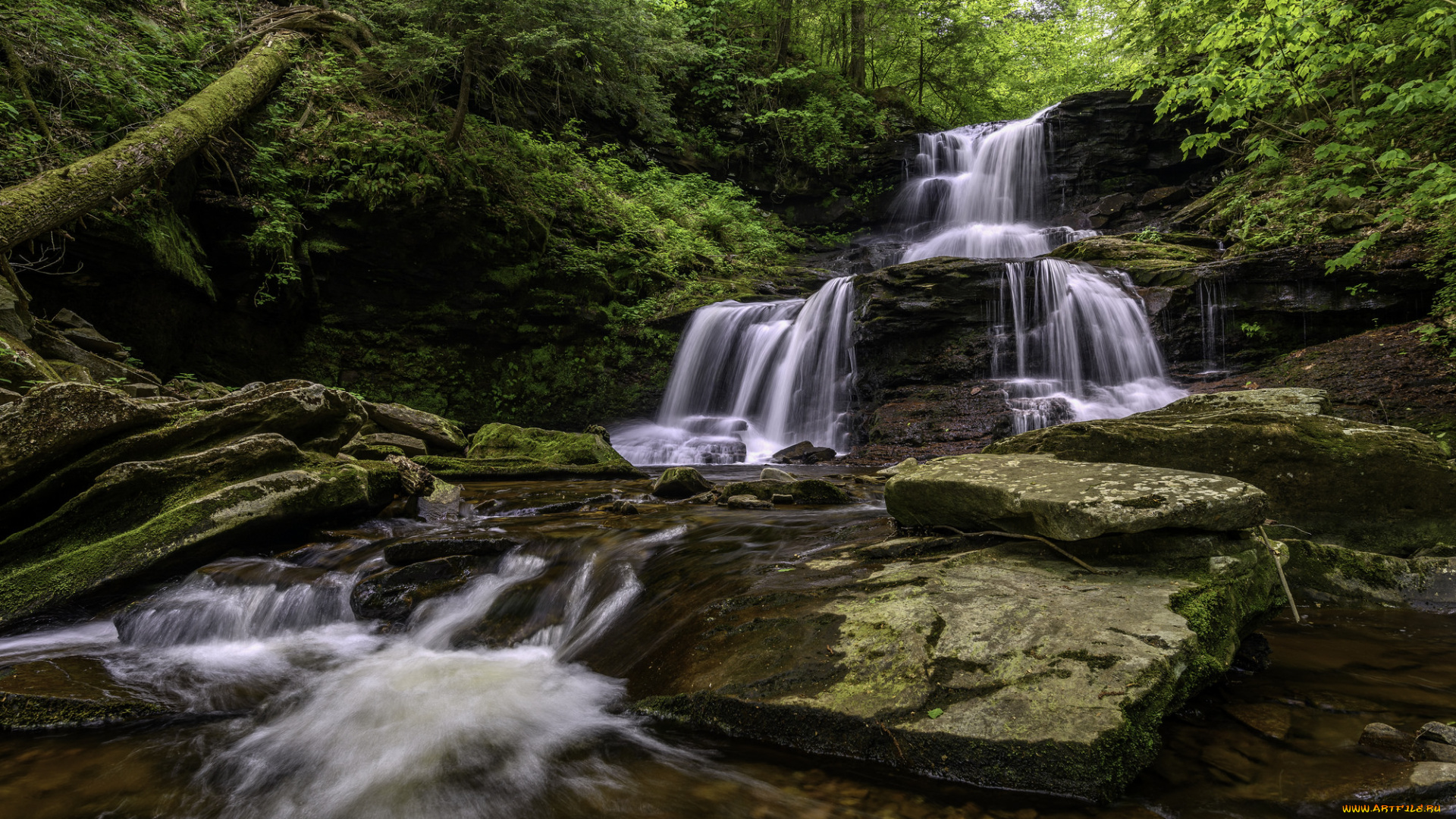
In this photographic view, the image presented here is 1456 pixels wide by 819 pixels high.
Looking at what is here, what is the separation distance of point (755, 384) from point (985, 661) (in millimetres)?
11142

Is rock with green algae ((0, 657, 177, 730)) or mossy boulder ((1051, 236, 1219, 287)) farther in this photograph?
mossy boulder ((1051, 236, 1219, 287))

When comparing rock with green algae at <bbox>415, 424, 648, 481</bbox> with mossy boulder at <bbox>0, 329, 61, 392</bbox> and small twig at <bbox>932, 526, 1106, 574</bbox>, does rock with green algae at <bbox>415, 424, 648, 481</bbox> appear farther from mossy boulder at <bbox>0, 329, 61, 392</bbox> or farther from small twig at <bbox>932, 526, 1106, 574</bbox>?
small twig at <bbox>932, 526, 1106, 574</bbox>

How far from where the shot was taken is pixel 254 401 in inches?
201

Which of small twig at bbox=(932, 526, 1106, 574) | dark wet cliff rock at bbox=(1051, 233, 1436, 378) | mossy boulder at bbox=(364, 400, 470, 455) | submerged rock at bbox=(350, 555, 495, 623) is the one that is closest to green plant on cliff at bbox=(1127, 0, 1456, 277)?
dark wet cliff rock at bbox=(1051, 233, 1436, 378)

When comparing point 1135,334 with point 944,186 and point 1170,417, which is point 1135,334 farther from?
point 944,186

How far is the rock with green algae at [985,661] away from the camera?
1.86 meters

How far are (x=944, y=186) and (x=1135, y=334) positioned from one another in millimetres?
10937

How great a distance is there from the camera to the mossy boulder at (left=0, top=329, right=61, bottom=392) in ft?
15.8

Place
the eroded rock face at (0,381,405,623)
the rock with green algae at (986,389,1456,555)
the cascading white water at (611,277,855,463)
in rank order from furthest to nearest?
1. the cascading white water at (611,277,855,463)
2. the eroded rock face at (0,381,405,623)
3. the rock with green algae at (986,389,1456,555)

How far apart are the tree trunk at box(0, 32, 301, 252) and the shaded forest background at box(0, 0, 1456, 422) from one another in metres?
0.61

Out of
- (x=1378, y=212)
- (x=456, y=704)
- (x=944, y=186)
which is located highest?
(x=944, y=186)

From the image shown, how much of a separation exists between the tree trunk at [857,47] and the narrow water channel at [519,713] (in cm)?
2337

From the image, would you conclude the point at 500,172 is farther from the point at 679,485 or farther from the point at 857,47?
the point at 857,47

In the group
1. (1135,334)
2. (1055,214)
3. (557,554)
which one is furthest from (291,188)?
(1055,214)
